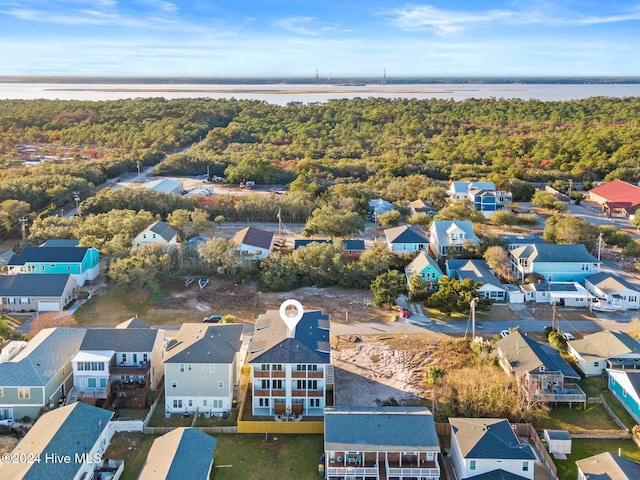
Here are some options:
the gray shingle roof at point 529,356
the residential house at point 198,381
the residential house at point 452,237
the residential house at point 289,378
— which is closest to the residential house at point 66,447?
the residential house at point 198,381

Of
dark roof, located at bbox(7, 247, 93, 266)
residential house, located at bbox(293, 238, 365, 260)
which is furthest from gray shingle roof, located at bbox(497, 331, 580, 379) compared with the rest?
dark roof, located at bbox(7, 247, 93, 266)

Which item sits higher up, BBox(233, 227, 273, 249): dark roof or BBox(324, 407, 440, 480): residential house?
BBox(233, 227, 273, 249): dark roof

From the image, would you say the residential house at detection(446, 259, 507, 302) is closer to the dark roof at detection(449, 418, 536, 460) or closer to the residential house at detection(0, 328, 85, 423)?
the dark roof at detection(449, 418, 536, 460)

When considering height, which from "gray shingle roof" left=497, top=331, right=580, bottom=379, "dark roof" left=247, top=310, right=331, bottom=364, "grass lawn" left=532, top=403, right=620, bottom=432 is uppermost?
"dark roof" left=247, top=310, right=331, bottom=364

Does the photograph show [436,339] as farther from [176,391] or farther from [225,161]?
[225,161]

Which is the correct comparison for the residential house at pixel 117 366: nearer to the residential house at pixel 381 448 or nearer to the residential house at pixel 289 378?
the residential house at pixel 289 378

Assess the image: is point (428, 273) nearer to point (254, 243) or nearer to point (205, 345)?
point (254, 243)
